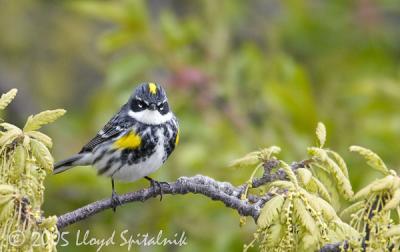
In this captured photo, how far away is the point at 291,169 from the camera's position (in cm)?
374

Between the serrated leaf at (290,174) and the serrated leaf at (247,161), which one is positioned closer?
the serrated leaf at (290,174)

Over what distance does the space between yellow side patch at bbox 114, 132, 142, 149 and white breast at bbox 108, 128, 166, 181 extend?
13 centimetres

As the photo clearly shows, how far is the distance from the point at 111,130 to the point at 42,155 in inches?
95.6

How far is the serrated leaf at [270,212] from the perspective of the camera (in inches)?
130

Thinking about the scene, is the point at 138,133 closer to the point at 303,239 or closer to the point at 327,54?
the point at 303,239

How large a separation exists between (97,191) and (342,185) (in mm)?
3527

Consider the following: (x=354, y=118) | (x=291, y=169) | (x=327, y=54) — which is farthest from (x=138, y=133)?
(x=327, y=54)

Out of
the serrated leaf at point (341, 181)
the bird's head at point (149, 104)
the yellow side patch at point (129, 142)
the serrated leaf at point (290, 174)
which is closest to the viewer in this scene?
the serrated leaf at point (290, 174)

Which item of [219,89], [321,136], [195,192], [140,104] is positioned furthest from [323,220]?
[219,89]

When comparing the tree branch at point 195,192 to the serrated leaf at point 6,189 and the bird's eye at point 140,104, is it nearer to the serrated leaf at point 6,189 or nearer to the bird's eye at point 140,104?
the serrated leaf at point 6,189

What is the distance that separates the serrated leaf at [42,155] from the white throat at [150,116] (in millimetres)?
2234

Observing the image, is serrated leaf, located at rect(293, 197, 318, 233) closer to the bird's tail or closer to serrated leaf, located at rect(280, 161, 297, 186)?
serrated leaf, located at rect(280, 161, 297, 186)

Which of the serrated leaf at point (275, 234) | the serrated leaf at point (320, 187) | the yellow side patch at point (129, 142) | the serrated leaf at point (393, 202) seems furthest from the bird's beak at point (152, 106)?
the serrated leaf at point (393, 202)

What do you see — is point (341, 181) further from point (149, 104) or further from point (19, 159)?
point (149, 104)
